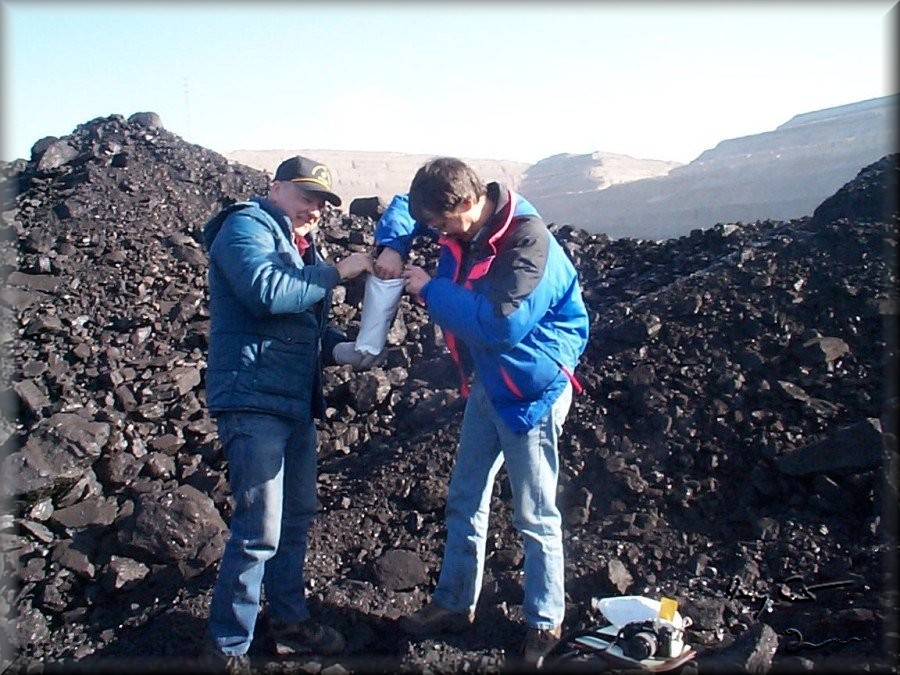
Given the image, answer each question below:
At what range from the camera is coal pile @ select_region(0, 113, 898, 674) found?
155 inches

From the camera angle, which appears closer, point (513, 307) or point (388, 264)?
point (513, 307)

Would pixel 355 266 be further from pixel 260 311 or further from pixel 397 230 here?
pixel 260 311

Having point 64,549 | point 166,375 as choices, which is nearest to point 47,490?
point 64,549

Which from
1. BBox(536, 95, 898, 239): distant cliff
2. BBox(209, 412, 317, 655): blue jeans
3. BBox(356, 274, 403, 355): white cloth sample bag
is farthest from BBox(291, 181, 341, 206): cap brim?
BBox(536, 95, 898, 239): distant cliff

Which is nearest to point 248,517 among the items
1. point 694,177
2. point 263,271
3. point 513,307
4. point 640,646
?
point 263,271

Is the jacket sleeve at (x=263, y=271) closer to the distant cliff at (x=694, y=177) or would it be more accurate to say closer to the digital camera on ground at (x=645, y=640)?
the digital camera on ground at (x=645, y=640)

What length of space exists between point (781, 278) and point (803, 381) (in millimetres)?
1331

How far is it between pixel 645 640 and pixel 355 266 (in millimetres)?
1975

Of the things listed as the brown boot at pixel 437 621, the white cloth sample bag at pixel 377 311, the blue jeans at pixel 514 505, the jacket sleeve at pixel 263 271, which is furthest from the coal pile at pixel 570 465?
the jacket sleeve at pixel 263 271

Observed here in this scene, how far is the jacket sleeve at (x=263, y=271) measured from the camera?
10.5 ft

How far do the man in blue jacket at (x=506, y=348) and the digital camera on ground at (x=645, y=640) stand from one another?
0.96 feet

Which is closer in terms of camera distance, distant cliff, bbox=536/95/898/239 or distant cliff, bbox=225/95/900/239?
distant cliff, bbox=536/95/898/239

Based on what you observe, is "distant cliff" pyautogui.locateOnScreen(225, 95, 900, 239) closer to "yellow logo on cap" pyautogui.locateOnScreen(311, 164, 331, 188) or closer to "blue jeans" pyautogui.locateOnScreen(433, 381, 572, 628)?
"blue jeans" pyautogui.locateOnScreen(433, 381, 572, 628)

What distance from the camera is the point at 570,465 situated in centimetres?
514
